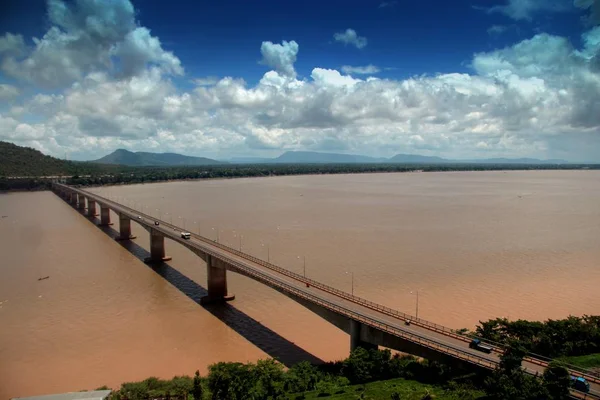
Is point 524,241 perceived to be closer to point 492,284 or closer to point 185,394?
point 492,284

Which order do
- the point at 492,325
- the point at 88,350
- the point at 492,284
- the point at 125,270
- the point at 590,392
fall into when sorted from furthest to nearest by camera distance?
1. the point at 125,270
2. the point at 492,284
3. the point at 88,350
4. the point at 492,325
5. the point at 590,392

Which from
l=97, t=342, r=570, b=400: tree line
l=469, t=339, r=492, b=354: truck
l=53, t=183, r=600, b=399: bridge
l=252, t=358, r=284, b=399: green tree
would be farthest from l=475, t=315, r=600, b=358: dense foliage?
l=252, t=358, r=284, b=399: green tree

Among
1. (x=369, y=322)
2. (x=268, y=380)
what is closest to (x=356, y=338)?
(x=369, y=322)

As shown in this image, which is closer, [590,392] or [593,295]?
[590,392]

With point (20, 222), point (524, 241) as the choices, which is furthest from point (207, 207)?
point (524, 241)

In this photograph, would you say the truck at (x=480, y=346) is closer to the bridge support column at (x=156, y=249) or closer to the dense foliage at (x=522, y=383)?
the dense foliage at (x=522, y=383)

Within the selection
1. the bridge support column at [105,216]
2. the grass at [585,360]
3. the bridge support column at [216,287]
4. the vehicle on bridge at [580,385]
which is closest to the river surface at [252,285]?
the bridge support column at [216,287]
